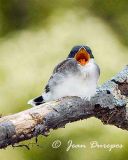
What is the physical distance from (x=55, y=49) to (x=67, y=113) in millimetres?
1047

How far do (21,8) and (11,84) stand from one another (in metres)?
0.48

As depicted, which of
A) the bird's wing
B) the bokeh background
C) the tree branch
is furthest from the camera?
the bokeh background

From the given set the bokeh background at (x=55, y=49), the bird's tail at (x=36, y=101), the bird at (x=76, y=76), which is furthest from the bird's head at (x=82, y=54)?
the bokeh background at (x=55, y=49)

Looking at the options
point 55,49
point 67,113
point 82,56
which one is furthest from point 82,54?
point 55,49

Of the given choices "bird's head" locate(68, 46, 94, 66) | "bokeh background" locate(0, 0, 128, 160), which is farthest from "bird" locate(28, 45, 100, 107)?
"bokeh background" locate(0, 0, 128, 160)

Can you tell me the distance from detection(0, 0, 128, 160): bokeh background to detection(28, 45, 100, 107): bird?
2.31 ft

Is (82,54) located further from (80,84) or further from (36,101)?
(36,101)

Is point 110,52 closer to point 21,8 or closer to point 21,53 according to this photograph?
point 21,53

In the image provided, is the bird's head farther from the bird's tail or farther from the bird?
the bird's tail

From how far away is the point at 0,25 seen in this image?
2.66 meters

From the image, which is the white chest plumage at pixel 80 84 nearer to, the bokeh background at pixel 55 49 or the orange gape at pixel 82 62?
the orange gape at pixel 82 62

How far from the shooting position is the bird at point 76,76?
1501 millimetres

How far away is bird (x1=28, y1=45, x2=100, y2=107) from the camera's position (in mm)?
1501

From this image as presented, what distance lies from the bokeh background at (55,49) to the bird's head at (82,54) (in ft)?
2.53
